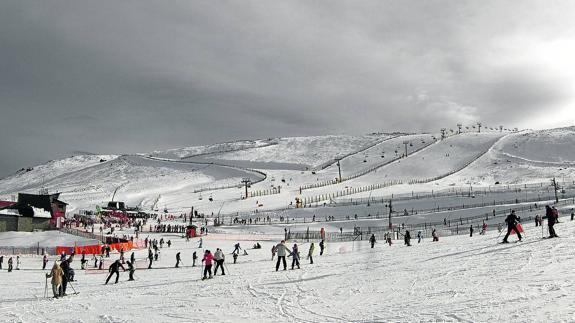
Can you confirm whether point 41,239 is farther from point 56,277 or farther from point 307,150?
point 307,150

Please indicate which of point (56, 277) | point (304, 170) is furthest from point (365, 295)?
point (304, 170)

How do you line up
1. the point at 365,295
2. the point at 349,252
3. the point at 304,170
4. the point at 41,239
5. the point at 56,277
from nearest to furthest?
the point at 365,295 < the point at 56,277 < the point at 349,252 < the point at 41,239 < the point at 304,170

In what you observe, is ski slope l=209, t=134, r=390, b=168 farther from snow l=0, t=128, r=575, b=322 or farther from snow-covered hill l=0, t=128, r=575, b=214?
snow l=0, t=128, r=575, b=322

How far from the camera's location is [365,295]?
1070 cm

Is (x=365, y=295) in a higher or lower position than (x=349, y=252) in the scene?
higher

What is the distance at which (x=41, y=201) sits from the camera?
5438 centimetres

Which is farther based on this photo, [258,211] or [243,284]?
[258,211]

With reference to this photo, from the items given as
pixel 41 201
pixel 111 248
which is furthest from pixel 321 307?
pixel 41 201

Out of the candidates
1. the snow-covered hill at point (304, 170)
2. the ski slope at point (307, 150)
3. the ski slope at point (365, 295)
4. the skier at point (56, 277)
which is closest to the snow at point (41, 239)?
the ski slope at point (365, 295)

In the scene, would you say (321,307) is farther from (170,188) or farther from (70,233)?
(170,188)

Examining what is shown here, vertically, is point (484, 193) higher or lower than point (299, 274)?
higher

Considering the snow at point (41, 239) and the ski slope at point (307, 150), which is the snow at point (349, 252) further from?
the ski slope at point (307, 150)

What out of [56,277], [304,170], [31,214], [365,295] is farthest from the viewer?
[304,170]

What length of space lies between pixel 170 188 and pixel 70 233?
225 ft
